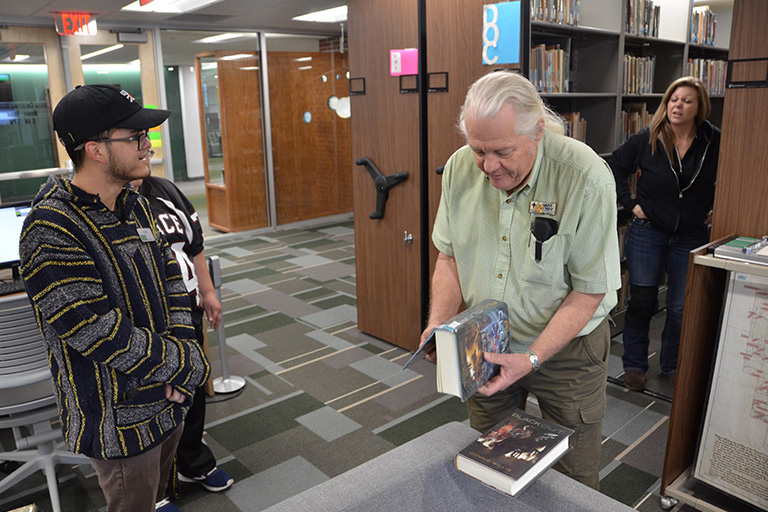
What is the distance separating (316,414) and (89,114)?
2.12m

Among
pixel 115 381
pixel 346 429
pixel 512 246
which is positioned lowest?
pixel 346 429

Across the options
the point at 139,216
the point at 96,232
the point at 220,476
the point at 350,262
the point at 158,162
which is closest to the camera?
the point at 96,232

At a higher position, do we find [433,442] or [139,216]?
[139,216]

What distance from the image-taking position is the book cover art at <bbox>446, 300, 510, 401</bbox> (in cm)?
130

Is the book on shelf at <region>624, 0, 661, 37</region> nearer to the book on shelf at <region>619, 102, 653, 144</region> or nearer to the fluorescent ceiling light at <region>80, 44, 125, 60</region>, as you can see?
the book on shelf at <region>619, 102, 653, 144</region>

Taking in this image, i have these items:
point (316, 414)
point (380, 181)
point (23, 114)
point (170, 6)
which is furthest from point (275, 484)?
point (23, 114)

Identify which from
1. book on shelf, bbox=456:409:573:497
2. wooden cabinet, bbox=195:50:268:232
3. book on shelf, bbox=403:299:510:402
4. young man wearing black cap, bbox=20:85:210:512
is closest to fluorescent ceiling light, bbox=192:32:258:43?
wooden cabinet, bbox=195:50:268:232

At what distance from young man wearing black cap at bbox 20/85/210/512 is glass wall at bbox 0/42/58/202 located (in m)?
5.31

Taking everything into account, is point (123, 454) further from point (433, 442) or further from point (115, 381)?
point (433, 442)

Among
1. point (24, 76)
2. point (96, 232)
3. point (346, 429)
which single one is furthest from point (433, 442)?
point (24, 76)

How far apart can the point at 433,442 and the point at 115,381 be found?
2.75ft

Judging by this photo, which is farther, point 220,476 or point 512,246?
point 220,476

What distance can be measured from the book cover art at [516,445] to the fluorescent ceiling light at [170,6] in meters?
5.12

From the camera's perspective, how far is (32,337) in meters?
2.29
